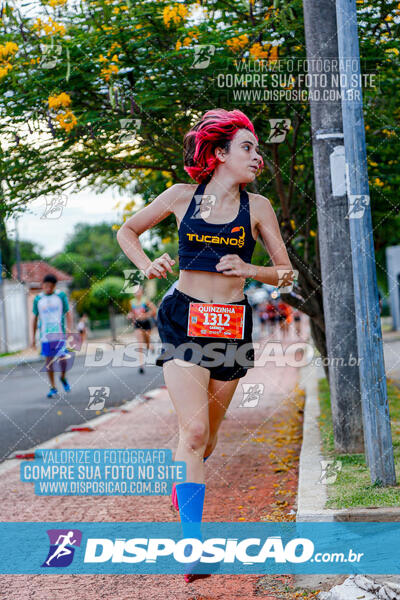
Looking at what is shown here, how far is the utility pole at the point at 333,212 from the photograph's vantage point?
18.0ft

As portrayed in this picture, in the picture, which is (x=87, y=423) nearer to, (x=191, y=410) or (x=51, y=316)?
(x=51, y=316)

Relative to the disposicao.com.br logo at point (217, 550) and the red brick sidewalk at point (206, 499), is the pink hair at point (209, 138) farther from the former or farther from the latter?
the red brick sidewalk at point (206, 499)

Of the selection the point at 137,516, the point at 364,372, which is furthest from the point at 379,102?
the point at 137,516

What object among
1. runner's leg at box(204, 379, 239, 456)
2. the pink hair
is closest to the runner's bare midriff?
runner's leg at box(204, 379, 239, 456)

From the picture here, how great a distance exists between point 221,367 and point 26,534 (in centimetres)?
187

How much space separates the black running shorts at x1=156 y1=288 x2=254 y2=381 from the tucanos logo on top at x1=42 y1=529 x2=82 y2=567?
124 cm

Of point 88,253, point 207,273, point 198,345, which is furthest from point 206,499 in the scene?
point 88,253

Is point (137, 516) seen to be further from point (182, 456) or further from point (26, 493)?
point (182, 456)

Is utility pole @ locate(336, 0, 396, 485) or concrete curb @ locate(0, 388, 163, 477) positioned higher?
utility pole @ locate(336, 0, 396, 485)

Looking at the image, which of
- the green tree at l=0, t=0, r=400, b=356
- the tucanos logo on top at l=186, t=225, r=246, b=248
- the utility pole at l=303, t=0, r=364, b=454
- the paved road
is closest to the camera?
the tucanos logo on top at l=186, t=225, r=246, b=248

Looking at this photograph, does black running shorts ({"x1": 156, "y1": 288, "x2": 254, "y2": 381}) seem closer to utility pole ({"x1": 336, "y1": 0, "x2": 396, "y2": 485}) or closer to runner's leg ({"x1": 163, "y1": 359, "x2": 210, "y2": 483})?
runner's leg ({"x1": 163, "y1": 359, "x2": 210, "y2": 483})

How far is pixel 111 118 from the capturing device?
19.7ft

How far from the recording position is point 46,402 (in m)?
11.5

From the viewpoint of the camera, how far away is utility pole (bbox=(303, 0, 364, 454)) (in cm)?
550
